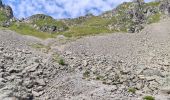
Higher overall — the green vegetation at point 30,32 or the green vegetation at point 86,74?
the green vegetation at point 30,32

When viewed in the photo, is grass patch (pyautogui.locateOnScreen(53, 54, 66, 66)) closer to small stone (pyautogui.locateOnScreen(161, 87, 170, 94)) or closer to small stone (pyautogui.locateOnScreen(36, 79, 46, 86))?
small stone (pyautogui.locateOnScreen(36, 79, 46, 86))

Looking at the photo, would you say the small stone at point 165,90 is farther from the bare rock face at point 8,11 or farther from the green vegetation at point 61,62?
the bare rock face at point 8,11

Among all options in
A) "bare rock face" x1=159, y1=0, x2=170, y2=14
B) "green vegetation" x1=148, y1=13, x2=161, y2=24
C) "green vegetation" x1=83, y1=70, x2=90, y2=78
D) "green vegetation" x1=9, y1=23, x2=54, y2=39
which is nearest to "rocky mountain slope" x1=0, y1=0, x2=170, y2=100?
"green vegetation" x1=83, y1=70, x2=90, y2=78

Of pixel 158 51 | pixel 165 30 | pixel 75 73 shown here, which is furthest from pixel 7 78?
pixel 165 30

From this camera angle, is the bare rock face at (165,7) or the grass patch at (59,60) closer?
the grass patch at (59,60)

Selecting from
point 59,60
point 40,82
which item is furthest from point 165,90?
point 59,60

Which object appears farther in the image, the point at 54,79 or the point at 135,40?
the point at 135,40

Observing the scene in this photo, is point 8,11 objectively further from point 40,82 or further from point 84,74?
point 40,82

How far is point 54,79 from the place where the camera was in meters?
45.2

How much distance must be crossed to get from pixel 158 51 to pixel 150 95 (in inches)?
911

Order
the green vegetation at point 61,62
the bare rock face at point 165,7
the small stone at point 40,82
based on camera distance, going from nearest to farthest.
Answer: the small stone at point 40,82
the green vegetation at point 61,62
the bare rock face at point 165,7

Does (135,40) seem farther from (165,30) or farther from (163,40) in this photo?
(165,30)

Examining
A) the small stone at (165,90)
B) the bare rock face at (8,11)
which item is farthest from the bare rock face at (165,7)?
the small stone at (165,90)

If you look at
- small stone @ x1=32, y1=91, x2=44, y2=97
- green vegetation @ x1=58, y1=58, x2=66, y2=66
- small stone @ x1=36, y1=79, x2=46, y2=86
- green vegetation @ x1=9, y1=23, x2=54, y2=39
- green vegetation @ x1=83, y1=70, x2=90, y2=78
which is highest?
green vegetation @ x1=9, y1=23, x2=54, y2=39
